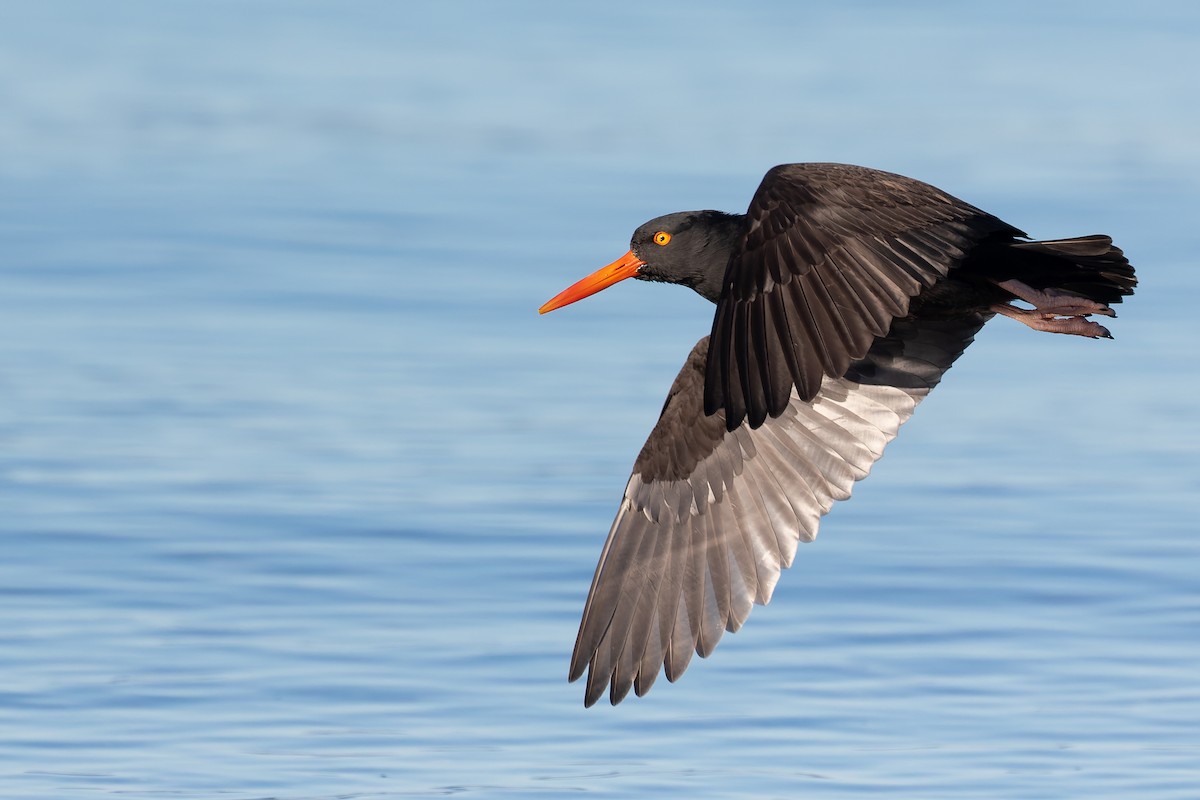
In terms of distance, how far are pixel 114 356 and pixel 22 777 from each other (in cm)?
574

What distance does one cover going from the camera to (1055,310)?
8586 millimetres

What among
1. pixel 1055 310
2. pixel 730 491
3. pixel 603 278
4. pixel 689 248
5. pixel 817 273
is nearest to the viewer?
pixel 817 273

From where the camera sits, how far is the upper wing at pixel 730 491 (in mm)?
9203

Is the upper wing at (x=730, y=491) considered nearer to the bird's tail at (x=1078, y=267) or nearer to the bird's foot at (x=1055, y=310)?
the bird's foot at (x=1055, y=310)

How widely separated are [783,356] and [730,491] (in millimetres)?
2142

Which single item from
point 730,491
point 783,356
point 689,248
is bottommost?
point 730,491

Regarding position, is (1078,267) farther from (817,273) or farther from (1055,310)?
(817,273)

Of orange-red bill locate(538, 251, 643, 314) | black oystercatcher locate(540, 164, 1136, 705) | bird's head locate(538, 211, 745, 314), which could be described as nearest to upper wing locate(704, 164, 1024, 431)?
black oystercatcher locate(540, 164, 1136, 705)

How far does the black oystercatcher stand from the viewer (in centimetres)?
766

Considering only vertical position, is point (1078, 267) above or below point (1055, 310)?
above

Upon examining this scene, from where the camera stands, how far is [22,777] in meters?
8.61

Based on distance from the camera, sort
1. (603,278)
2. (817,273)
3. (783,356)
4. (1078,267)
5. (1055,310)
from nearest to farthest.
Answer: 1. (783,356)
2. (817,273)
3. (1078,267)
4. (1055,310)
5. (603,278)

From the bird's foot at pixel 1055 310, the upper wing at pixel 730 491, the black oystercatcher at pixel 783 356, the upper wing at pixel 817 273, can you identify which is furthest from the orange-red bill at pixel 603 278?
the upper wing at pixel 817 273

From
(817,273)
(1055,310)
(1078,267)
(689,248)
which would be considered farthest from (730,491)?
(817,273)
